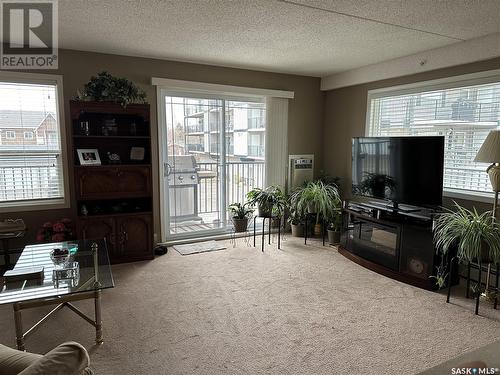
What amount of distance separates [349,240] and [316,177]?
1.53 meters

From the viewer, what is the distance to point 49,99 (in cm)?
371

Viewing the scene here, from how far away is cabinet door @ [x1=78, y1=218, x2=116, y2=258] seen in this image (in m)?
Answer: 3.62

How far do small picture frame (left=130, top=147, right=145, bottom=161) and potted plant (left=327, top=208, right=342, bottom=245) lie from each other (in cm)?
260

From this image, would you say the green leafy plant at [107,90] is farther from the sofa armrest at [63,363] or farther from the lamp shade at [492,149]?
the lamp shade at [492,149]

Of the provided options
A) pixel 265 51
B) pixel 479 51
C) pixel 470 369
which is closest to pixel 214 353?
pixel 470 369

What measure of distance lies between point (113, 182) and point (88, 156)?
1.25 ft

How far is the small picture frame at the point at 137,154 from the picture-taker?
13.0 feet

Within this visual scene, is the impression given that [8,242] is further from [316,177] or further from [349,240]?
[316,177]

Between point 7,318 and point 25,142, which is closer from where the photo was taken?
point 7,318

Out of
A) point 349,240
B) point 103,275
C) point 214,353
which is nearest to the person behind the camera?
point 214,353

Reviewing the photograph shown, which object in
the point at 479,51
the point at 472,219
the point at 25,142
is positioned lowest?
the point at 472,219

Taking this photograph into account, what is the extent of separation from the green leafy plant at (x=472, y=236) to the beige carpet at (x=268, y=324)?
478 millimetres

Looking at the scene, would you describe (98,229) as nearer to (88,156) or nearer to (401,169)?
(88,156)

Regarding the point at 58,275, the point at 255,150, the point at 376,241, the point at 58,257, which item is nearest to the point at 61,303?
the point at 58,275
